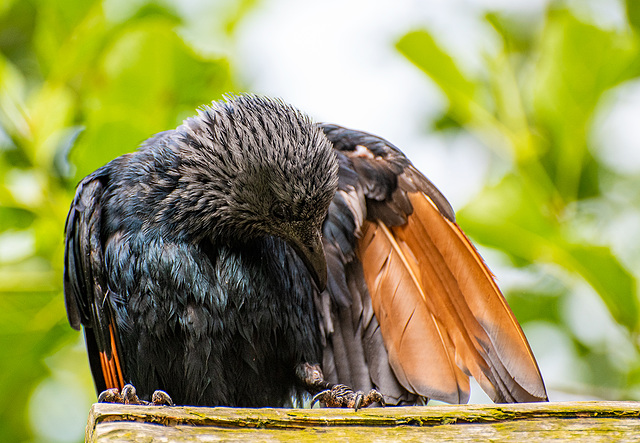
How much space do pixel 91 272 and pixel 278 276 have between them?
2.66ft

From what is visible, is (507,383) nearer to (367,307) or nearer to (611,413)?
(367,307)

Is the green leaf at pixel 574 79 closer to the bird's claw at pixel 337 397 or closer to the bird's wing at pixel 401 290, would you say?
the bird's wing at pixel 401 290

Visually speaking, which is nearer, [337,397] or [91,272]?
[337,397]

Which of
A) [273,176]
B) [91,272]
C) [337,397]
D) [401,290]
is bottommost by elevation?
[337,397]

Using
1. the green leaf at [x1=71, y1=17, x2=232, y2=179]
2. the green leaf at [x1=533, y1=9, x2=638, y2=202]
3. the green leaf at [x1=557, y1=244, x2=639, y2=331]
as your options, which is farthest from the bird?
the green leaf at [x1=533, y1=9, x2=638, y2=202]

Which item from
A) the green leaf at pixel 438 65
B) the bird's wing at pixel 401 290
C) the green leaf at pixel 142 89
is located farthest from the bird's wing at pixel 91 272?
the green leaf at pixel 438 65

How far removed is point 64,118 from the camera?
382 cm

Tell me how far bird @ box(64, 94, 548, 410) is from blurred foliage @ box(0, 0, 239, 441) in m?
0.58

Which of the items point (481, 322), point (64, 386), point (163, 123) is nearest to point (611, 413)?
point (481, 322)

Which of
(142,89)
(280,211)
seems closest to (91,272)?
(280,211)

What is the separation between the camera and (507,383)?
2771 millimetres

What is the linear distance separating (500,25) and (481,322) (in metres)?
2.68

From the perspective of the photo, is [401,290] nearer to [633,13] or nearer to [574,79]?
[574,79]

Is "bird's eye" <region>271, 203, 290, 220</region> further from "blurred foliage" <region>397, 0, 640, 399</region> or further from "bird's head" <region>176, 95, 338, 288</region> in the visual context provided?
"blurred foliage" <region>397, 0, 640, 399</region>
